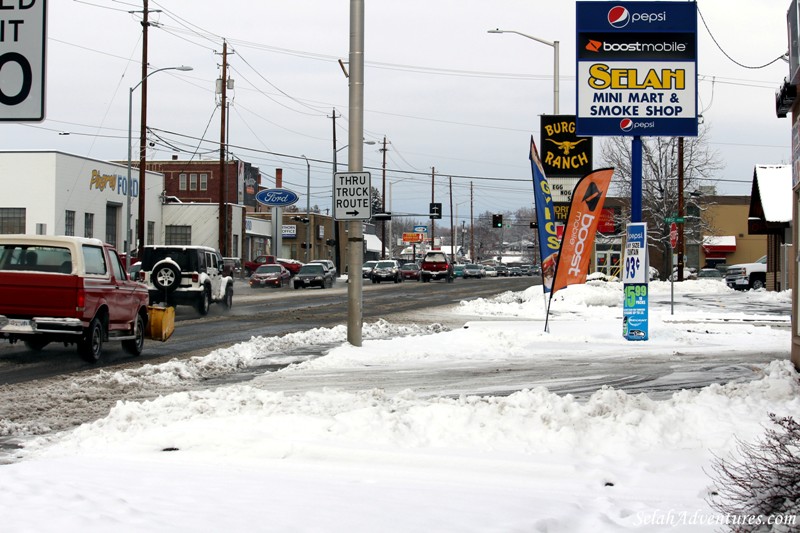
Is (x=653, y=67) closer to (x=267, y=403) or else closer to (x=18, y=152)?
(x=267, y=403)

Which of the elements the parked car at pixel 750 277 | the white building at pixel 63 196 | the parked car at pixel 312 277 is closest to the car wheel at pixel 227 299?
the parked car at pixel 312 277

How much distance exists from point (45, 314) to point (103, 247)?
1861 millimetres

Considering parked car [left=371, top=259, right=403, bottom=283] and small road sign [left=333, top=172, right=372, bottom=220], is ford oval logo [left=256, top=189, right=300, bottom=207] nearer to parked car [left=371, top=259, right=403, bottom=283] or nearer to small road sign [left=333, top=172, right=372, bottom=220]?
parked car [left=371, top=259, right=403, bottom=283]

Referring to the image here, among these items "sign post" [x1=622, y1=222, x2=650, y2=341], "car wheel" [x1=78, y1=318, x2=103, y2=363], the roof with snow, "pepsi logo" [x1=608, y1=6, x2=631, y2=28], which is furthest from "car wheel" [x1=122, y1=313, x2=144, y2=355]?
the roof with snow

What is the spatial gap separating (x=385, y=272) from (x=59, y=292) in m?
54.8

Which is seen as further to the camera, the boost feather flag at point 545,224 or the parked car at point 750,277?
the parked car at point 750,277

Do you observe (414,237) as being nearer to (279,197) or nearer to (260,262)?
(279,197)

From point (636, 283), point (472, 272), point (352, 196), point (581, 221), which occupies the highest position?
point (352, 196)

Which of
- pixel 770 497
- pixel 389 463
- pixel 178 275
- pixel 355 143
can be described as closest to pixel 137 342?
pixel 355 143

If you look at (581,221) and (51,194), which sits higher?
(51,194)

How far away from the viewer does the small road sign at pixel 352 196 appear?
16.0 meters

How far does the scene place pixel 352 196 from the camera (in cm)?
1606

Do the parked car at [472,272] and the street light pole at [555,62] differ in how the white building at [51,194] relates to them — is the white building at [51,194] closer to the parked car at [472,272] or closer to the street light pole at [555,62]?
the street light pole at [555,62]

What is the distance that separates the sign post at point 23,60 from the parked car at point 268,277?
168 feet
